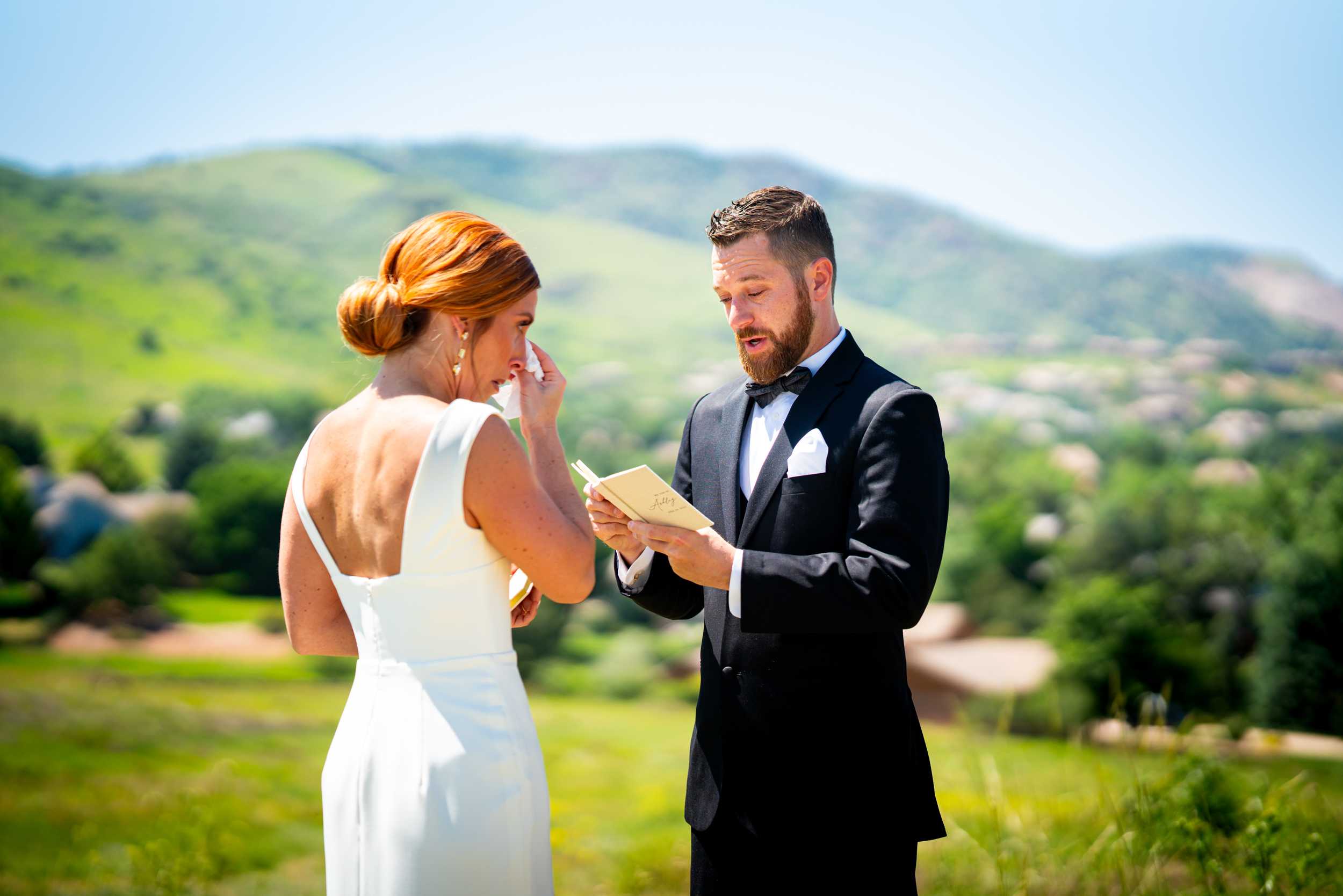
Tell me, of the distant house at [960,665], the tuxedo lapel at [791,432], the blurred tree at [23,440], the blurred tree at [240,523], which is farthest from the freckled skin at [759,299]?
the blurred tree at [23,440]

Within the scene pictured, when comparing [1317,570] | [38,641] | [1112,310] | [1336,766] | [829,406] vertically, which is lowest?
[38,641]

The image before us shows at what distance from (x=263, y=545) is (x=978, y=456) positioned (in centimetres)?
3279

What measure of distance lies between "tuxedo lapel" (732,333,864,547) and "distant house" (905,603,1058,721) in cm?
2731

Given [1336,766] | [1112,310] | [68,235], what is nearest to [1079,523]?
[1336,766]

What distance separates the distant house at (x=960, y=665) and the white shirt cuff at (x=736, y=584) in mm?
27516

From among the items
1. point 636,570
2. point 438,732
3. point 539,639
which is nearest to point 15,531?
point 539,639

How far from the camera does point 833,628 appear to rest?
104 inches

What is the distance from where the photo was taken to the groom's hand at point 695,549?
2674 millimetres

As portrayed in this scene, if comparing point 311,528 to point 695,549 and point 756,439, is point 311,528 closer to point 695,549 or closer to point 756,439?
point 695,549

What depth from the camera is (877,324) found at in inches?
2628

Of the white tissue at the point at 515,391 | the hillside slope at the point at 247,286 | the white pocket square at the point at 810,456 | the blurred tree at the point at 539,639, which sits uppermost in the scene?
the white tissue at the point at 515,391

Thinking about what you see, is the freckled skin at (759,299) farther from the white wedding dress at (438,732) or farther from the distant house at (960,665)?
the distant house at (960,665)

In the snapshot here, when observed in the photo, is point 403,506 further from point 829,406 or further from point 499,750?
point 829,406

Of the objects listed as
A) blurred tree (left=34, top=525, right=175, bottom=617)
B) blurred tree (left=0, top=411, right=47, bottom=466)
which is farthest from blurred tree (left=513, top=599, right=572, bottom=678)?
blurred tree (left=0, top=411, right=47, bottom=466)
